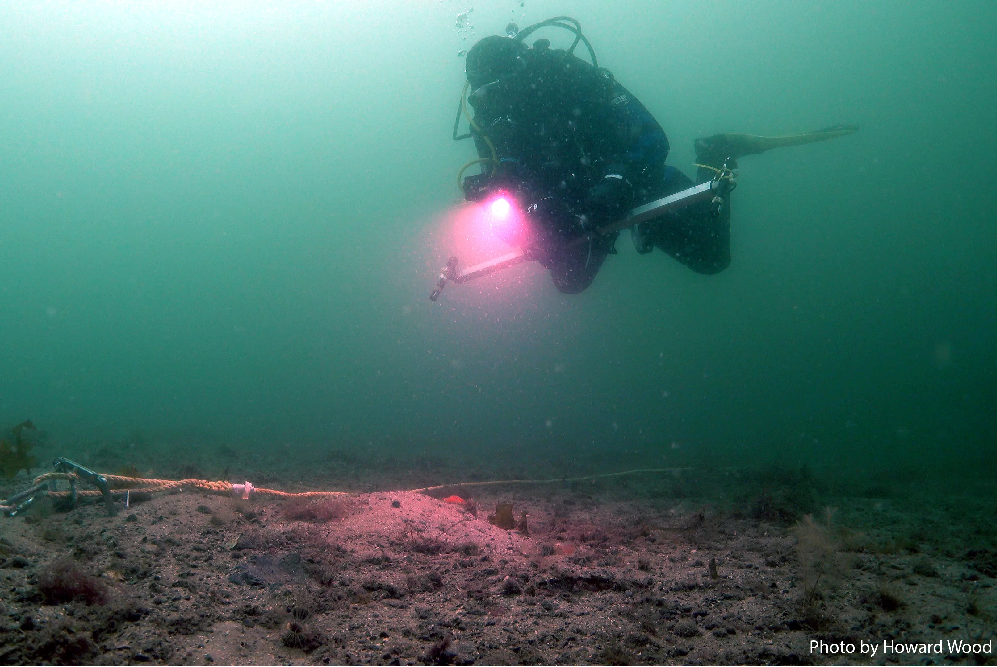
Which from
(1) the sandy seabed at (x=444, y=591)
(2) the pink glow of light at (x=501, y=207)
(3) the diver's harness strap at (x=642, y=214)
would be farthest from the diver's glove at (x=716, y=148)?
(1) the sandy seabed at (x=444, y=591)

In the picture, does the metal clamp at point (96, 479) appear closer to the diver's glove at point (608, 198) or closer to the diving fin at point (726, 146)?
the diver's glove at point (608, 198)

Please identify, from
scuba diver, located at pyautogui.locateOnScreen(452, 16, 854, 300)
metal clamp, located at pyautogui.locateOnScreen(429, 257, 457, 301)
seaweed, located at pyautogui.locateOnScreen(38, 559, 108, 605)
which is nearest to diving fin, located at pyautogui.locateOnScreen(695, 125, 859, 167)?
scuba diver, located at pyautogui.locateOnScreen(452, 16, 854, 300)

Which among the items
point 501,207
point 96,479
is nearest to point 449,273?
point 501,207

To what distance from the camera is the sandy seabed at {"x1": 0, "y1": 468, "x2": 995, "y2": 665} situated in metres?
2.19

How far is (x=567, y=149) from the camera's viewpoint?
16.5ft

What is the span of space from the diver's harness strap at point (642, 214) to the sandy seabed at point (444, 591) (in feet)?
9.53

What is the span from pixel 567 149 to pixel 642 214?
1289mm

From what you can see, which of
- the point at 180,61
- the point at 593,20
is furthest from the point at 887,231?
the point at 180,61

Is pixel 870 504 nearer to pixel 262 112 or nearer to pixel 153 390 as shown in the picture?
pixel 153 390

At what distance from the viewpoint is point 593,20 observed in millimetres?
48625

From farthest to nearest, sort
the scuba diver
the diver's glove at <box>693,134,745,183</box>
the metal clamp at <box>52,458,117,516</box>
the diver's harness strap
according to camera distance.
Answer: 1. the diver's glove at <box>693,134,745,183</box>
2. the scuba diver
3. the diver's harness strap
4. the metal clamp at <box>52,458,117,516</box>

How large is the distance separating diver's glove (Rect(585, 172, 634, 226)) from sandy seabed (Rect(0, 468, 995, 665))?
3172 mm

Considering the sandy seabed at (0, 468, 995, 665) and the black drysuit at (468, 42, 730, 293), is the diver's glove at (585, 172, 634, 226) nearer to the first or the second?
the black drysuit at (468, 42, 730, 293)

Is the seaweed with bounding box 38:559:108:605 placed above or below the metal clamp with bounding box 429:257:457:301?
below
